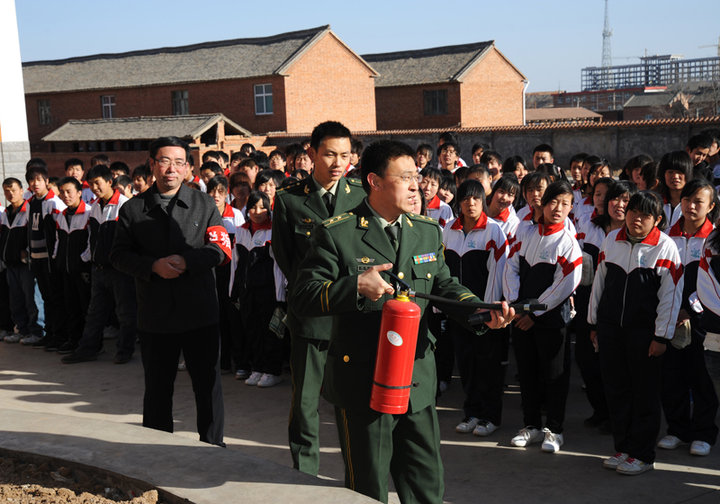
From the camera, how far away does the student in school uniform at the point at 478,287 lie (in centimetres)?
579

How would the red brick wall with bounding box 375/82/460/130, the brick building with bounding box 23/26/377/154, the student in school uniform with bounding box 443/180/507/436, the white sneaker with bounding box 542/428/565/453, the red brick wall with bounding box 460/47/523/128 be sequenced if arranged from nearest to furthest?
the white sneaker with bounding box 542/428/565/453 < the student in school uniform with bounding box 443/180/507/436 < the brick building with bounding box 23/26/377/154 < the red brick wall with bounding box 375/82/460/130 < the red brick wall with bounding box 460/47/523/128

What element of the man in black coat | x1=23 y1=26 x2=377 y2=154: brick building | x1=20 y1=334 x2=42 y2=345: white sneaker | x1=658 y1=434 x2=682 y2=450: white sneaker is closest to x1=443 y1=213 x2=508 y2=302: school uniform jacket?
x1=658 y1=434 x2=682 y2=450: white sneaker

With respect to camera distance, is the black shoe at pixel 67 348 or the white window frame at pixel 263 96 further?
the white window frame at pixel 263 96

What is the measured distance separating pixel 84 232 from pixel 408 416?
6.24 m

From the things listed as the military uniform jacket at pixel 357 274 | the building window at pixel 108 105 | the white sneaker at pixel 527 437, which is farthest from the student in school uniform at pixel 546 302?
the building window at pixel 108 105

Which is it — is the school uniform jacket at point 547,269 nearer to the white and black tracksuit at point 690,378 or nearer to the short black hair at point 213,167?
the white and black tracksuit at point 690,378

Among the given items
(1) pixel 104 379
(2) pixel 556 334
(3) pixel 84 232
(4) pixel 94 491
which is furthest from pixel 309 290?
(3) pixel 84 232

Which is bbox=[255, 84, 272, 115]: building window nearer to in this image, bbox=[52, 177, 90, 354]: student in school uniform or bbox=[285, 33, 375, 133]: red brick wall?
bbox=[285, 33, 375, 133]: red brick wall

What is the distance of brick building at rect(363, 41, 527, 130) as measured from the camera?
43.5 metres

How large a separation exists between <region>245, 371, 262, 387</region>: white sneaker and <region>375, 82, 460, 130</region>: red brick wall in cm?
3762

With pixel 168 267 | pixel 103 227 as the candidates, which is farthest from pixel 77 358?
pixel 168 267

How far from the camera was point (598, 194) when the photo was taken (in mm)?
6551

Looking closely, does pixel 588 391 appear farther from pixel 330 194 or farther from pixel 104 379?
pixel 104 379

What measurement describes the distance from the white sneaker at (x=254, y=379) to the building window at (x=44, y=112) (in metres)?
43.9
